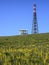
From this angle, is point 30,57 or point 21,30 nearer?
point 30,57

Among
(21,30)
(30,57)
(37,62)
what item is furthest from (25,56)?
(21,30)

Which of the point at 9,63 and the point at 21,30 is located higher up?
the point at 21,30

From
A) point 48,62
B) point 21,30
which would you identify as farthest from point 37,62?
point 21,30

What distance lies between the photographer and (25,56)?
2017 centimetres

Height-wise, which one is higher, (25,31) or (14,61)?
(25,31)

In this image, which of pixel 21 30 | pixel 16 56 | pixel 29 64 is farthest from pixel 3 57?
pixel 21 30

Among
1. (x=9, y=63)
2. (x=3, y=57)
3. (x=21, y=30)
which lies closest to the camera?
(x=9, y=63)

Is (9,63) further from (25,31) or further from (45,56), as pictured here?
(25,31)

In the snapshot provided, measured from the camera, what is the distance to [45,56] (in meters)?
20.4

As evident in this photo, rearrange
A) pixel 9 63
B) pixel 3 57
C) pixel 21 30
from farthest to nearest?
1. pixel 21 30
2. pixel 3 57
3. pixel 9 63

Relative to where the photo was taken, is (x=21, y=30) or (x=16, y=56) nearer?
(x=16, y=56)

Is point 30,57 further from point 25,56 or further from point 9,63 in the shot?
point 9,63

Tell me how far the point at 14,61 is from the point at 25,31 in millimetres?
74080

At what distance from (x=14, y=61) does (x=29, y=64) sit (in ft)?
3.28
